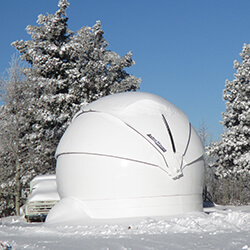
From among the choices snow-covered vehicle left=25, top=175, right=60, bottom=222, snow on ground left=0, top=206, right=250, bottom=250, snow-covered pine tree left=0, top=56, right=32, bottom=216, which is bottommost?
snow on ground left=0, top=206, right=250, bottom=250

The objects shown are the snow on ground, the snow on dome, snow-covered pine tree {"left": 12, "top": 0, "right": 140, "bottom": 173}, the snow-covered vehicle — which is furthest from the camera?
snow-covered pine tree {"left": 12, "top": 0, "right": 140, "bottom": 173}

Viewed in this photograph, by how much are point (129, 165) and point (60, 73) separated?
16.0 metres

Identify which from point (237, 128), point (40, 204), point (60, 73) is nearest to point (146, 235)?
point (40, 204)

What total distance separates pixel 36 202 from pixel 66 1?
1611cm

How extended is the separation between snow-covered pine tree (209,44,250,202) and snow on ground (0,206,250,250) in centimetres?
1344

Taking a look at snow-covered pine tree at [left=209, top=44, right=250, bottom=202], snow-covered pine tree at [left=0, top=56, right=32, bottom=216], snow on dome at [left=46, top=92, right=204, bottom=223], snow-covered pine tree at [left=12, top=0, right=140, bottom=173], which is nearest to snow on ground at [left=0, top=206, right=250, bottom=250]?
snow on dome at [left=46, top=92, right=204, bottom=223]

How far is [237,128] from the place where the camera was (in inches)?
851

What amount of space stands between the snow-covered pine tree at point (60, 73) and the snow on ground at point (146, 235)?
12597mm

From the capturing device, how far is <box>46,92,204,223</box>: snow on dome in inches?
314

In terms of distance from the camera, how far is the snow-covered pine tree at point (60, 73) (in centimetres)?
2038

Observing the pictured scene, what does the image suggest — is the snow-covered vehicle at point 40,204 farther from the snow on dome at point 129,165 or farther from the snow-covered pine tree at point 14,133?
the snow-covered pine tree at point 14,133

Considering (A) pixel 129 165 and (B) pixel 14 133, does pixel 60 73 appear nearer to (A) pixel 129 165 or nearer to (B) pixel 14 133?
→ (B) pixel 14 133

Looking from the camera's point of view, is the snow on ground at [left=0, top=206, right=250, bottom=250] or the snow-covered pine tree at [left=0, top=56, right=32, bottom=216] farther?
the snow-covered pine tree at [left=0, top=56, right=32, bottom=216]

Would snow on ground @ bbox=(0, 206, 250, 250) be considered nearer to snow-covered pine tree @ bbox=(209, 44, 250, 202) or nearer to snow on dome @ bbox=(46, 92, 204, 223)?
snow on dome @ bbox=(46, 92, 204, 223)
